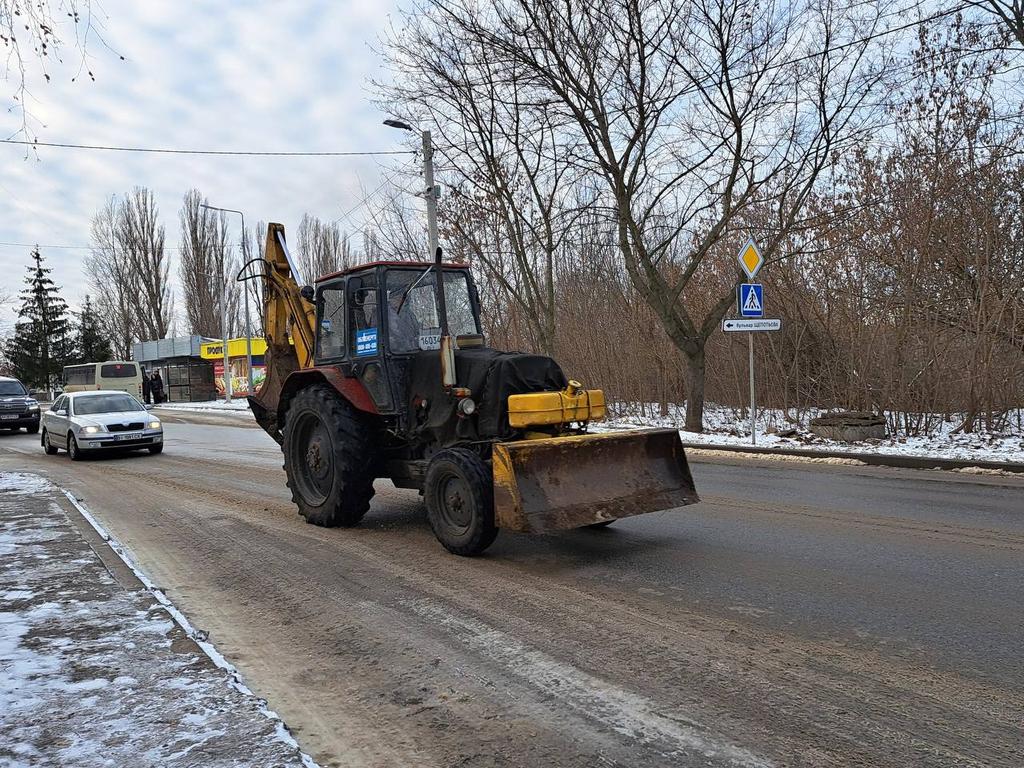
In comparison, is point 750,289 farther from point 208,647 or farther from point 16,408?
point 16,408

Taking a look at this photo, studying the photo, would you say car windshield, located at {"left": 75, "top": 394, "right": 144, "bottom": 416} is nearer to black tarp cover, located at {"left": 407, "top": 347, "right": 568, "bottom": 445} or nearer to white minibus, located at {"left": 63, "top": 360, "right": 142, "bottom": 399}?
black tarp cover, located at {"left": 407, "top": 347, "right": 568, "bottom": 445}

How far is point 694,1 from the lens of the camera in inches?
591

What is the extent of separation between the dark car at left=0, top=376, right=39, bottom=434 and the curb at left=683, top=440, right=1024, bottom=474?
74.4ft

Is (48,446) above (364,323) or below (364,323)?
below

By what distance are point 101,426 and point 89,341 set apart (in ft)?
178

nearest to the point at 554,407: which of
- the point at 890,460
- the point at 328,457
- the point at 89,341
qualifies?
the point at 328,457

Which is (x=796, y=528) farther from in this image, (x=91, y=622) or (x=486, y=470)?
(x=91, y=622)

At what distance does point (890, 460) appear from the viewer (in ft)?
38.4

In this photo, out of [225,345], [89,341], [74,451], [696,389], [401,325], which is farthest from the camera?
[89,341]

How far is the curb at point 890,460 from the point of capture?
10.8 metres

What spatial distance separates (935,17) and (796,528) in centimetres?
1017

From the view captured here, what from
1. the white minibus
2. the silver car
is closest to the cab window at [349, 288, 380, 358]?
the silver car

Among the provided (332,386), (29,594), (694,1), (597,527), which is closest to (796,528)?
(597,527)

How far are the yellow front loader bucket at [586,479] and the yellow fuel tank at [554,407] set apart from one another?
19 centimetres
